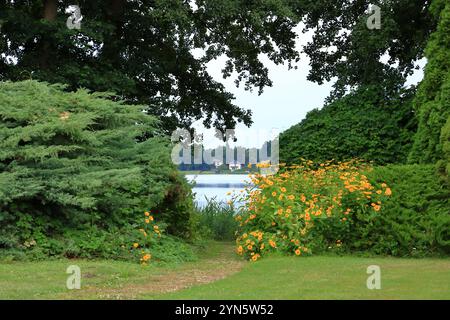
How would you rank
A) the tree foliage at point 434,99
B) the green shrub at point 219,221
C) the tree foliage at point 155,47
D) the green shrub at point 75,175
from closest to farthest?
the green shrub at point 75,175, the tree foliage at point 434,99, the green shrub at point 219,221, the tree foliage at point 155,47

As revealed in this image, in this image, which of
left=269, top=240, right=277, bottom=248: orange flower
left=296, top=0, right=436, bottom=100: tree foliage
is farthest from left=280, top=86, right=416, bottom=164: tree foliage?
left=269, top=240, right=277, bottom=248: orange flower

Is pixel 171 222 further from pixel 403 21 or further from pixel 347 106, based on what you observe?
pixel 403 21

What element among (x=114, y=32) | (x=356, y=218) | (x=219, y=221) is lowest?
(x=219, y=221)

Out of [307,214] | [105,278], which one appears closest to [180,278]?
[105,278]

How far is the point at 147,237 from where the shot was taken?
1043 centimetres

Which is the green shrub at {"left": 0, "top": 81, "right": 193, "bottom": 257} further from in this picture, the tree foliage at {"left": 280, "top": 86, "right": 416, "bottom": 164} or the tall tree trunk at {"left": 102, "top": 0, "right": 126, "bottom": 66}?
the tall tree trunk at {"left": 102, "top": 0, "right": 126, "bottom": 66}

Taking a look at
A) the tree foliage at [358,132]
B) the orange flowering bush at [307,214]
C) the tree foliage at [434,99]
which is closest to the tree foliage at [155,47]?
the tree foliage at [358,132]

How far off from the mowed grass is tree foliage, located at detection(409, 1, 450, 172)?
355cm

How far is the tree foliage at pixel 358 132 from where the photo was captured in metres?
17.4

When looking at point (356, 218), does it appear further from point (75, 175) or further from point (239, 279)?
point (75, 175)

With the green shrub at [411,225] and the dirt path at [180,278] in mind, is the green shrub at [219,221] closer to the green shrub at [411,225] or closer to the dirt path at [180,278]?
the dirt path at [180,278]

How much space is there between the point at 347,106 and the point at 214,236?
5536 millimetres

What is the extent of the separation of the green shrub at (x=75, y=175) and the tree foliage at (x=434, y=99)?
4792mm

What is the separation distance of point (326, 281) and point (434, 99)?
273 inches
